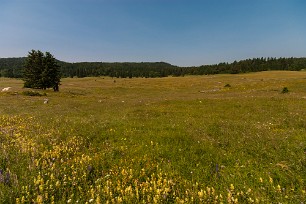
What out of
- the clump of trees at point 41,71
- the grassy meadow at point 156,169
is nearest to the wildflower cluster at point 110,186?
the grassy meadow at point 156,169

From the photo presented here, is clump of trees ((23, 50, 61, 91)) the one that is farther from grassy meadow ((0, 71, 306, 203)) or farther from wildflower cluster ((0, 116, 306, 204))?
wildflower cluster ((0, 116, 306, 204))

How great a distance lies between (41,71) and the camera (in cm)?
7019

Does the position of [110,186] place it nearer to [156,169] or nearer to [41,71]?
[156,169]

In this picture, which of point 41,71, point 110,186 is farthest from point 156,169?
point 41,71

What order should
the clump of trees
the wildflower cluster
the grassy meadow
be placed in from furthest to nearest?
the clump of trees < the grassy meadow < the wildflower cluster

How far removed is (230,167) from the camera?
649 centimetres

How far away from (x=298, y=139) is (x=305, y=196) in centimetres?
527

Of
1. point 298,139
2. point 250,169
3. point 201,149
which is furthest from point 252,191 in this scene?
point 298,139

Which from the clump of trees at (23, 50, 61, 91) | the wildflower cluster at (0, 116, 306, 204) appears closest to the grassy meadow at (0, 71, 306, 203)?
the wildflower cluster at (0, 116, 306, 204)

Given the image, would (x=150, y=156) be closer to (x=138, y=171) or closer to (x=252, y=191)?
(x=138, y=171)

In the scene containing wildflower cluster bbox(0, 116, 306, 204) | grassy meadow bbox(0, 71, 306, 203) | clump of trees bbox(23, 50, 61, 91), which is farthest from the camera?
clump of trees bbox(23, 50, 61, 91)

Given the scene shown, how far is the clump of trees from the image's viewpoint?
68.5 m

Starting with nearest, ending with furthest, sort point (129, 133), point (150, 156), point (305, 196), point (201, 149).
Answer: point (305, 196) → point (150, 156) → point (201, 149) → point (129, 133)

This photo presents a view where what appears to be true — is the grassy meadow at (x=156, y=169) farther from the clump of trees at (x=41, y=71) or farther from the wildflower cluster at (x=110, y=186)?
the clump of trees at (x=41, y=71)
